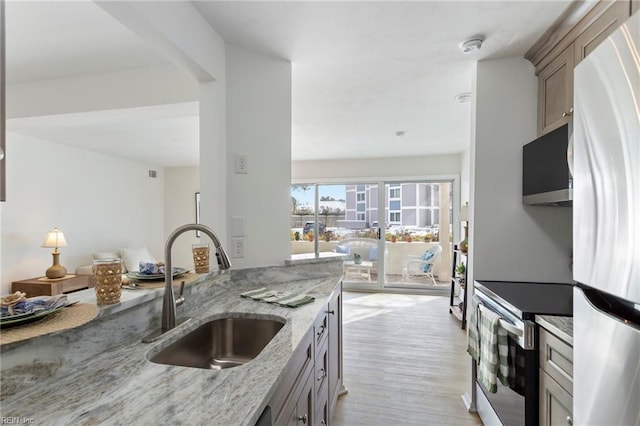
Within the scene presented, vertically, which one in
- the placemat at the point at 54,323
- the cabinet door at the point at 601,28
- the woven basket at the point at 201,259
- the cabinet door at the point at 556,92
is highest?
the cabinet door at the point at 601,28

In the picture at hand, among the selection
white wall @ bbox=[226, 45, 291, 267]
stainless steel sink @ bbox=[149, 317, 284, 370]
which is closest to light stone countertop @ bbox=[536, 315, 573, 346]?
stainless steel sink @ bbox=[149, 317, 284, 370]

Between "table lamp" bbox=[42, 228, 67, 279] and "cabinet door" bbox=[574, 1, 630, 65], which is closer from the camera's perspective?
"cabinet door" bbox=[574, 1, 630, 65]

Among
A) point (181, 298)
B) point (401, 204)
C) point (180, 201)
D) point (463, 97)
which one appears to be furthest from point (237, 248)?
point (180, 201)

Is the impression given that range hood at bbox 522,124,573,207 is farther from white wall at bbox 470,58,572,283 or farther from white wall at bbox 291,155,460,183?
white wall at bbox 291,155,460,183

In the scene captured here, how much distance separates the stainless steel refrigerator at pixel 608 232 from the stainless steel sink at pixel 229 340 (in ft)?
3.48

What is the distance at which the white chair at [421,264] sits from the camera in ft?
17.0

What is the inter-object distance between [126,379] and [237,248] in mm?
1101

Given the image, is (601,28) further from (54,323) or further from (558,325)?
(54,323)

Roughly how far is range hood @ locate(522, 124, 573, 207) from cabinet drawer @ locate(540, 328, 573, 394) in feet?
2.27

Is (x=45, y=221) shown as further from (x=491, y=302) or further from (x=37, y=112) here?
(x=491, y=302)

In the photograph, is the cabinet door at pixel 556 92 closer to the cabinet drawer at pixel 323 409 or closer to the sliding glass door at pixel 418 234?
the cabinet drawer at pixel 323 409

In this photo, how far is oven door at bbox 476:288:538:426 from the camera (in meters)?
1.39

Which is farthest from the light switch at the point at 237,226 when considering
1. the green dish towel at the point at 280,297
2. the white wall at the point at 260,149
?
the green dish towel at the point at 280,297

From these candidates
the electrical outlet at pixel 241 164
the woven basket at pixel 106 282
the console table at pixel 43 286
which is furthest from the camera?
the console table at pixel 43 286
